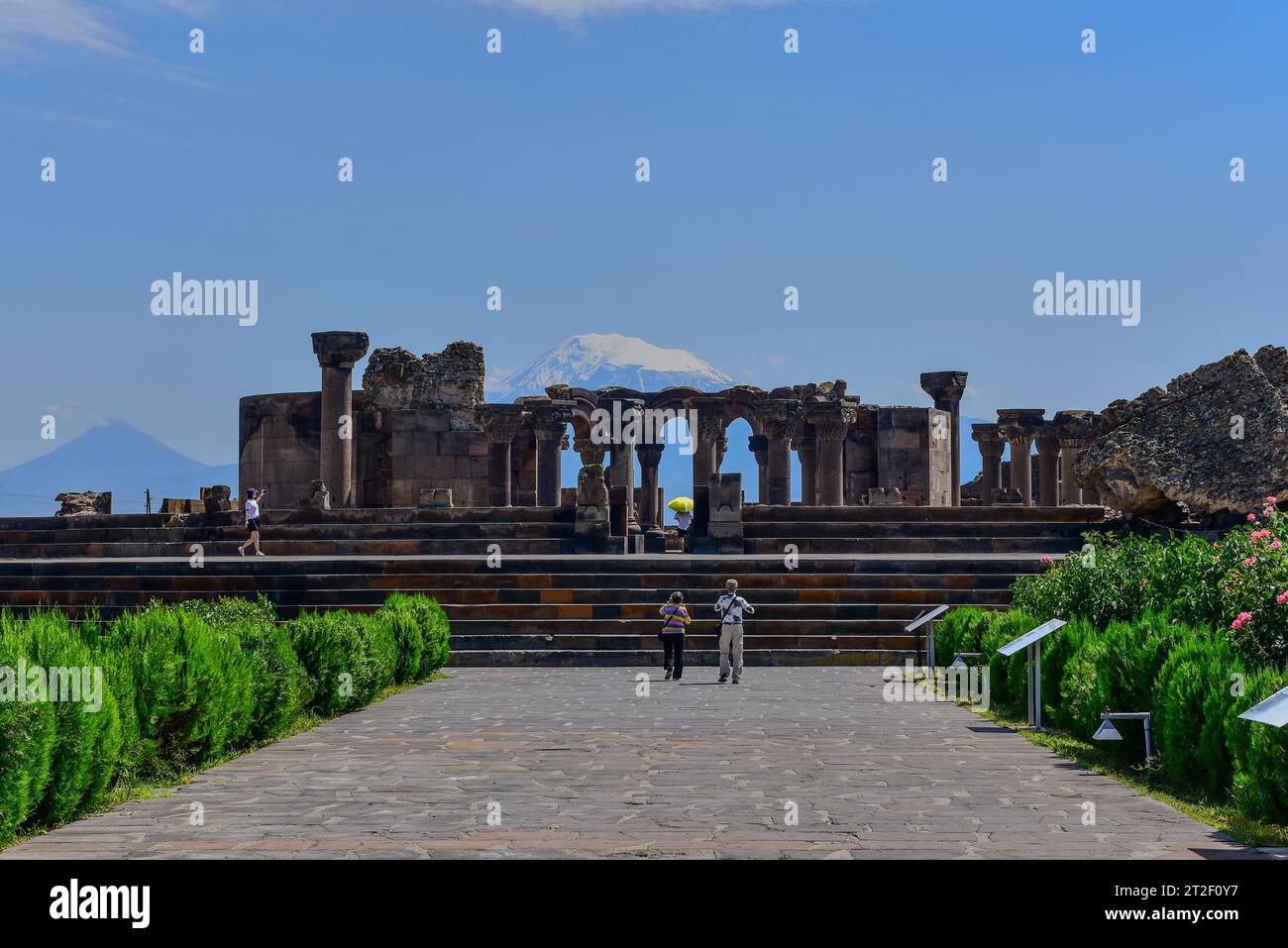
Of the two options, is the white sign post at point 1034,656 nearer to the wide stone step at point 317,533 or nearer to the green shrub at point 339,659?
the green shrub at point 339,659

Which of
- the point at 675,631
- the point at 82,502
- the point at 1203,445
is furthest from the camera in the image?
the point at 82,502

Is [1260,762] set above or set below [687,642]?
above

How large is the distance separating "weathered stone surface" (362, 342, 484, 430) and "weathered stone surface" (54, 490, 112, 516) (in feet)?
27.4

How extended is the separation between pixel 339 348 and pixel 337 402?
1.31 m

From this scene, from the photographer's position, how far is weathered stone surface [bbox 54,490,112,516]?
3934 cm

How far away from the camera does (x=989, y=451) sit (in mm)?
48125

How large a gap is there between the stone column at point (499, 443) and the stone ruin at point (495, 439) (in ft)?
0.13

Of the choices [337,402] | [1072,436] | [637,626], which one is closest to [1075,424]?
[1072,436]

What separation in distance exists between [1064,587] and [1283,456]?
12021 millimetres

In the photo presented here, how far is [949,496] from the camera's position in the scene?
43.6 metres

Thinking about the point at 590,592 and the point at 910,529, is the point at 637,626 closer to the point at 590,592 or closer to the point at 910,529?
the point at 590,592
